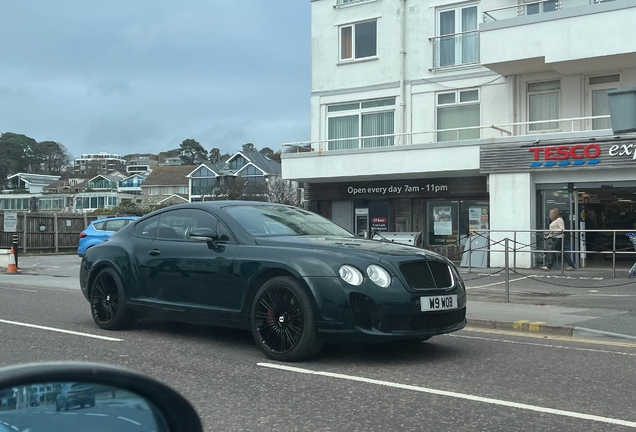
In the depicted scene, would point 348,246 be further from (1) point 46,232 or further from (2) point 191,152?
(2) point 191,152

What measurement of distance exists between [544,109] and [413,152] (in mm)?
4323

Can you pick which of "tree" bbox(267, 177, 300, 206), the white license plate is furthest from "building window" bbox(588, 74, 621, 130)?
"tree" bbox(267, 177, 300, 206)

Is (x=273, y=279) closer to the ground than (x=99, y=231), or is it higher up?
closer to the ground

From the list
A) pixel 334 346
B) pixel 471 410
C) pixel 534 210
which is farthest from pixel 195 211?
pixel 534 210

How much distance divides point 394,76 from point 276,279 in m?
20.1

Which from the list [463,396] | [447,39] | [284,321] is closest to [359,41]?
[447,39]

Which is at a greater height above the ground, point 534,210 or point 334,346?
point 534,210

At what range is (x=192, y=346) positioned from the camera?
7.59m

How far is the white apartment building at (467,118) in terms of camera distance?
2070 cm

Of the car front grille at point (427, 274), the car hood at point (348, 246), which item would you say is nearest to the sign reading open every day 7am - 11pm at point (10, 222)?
the car hood at point (348, 246)

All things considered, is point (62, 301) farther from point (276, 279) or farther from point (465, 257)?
point (465, 257)

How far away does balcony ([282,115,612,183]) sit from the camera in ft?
72.4

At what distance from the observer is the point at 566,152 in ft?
68.2

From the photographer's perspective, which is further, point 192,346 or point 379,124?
point 379,124
